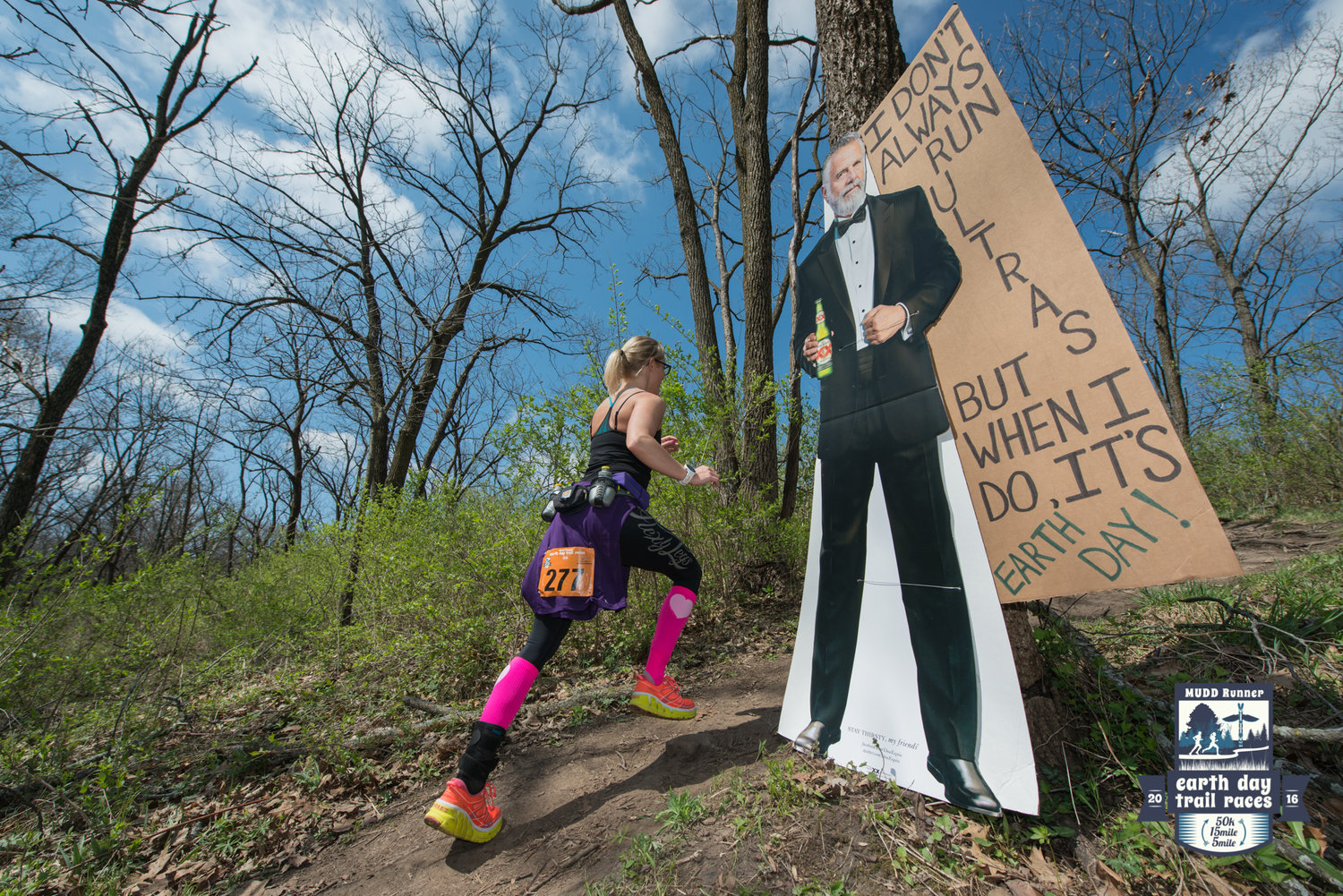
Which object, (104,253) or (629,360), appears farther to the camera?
(104,253)

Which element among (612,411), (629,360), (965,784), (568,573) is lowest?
(965,784)

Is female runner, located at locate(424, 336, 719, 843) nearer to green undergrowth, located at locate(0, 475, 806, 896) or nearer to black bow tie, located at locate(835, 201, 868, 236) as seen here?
green undergrowth, located at locate(0, 475, 806, 896)

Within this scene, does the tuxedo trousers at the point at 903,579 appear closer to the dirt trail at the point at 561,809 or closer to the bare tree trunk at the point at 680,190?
the dirt trail at the point at 561,809

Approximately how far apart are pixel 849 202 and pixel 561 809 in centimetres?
282

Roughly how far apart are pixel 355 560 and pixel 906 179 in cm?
659

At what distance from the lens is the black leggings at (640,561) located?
221 cm

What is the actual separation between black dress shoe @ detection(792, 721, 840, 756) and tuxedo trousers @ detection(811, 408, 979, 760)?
2cm

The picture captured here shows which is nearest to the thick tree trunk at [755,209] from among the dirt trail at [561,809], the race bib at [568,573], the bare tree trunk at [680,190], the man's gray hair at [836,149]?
the bare tree trunk at [680,190]

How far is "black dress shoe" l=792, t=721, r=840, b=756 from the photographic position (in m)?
2.03

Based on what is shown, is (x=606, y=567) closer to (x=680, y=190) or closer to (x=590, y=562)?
(x=590, y=562)

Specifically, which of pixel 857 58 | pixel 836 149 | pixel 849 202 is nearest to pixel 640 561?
pixel 849 202

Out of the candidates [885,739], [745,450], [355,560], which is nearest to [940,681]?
[885,739]

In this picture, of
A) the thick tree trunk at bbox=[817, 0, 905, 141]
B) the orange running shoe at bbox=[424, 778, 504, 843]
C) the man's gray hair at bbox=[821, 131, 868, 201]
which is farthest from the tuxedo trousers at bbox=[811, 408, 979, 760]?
the thick tree trunk at bbox=[817, 0, 905, 141]

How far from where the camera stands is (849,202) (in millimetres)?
2305
